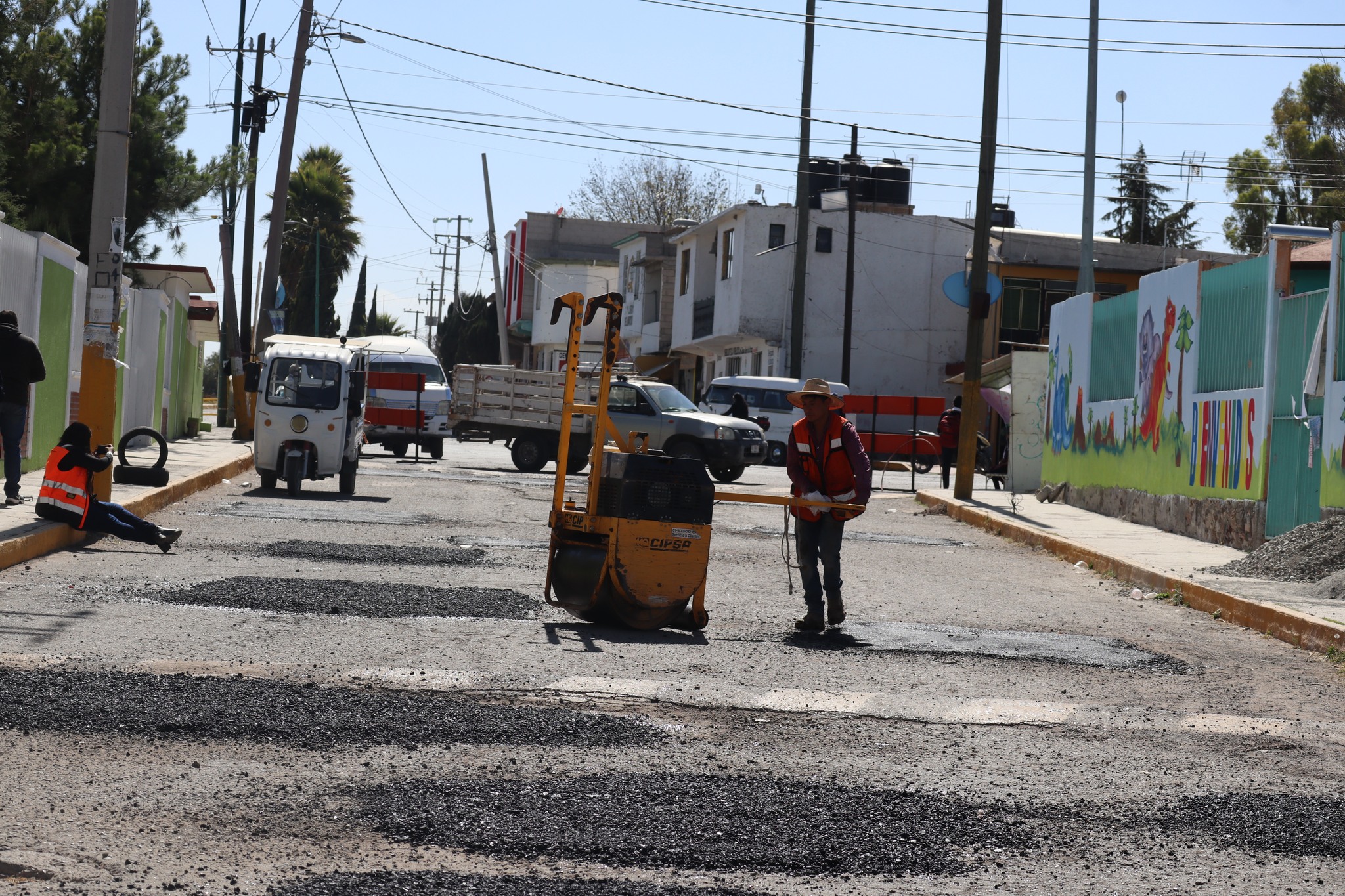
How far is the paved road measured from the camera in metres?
4.59

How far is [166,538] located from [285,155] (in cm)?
2134

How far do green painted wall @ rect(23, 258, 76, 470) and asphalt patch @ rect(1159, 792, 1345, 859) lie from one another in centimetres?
1566

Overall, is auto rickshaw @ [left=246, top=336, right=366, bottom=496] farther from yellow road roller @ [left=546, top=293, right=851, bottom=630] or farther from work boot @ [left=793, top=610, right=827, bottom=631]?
work boot @ [left=793, top=610, right=827, bottom=631]

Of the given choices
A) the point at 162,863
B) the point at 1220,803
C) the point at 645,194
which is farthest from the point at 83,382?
the point at 645,194

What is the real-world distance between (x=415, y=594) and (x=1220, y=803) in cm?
624

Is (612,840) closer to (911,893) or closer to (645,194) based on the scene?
A: (911,893)

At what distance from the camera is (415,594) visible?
34.3ft

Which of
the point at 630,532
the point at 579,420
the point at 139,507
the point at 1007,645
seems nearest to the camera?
the point at 630,532

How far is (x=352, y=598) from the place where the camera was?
33.2 feet

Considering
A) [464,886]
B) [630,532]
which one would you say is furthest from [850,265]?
[464,886]

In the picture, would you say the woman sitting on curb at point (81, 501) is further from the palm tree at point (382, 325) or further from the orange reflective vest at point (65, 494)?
the palm tree at point (382, 325)

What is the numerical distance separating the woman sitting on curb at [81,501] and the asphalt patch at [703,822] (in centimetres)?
780

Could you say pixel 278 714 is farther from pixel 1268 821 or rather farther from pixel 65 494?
pixel 65 494

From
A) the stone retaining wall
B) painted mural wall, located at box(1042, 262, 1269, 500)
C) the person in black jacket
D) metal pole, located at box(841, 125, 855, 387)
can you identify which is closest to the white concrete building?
metal pole, located at box(841, 125, 855, 387)
